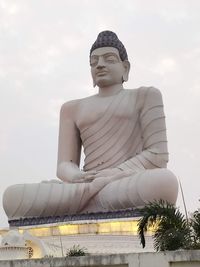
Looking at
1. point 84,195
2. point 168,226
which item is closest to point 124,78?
point 84,195

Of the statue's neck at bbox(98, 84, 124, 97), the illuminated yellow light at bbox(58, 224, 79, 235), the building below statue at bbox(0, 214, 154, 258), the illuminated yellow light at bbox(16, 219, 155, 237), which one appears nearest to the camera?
the building below statue at bbox(0, 214, 154, 258)

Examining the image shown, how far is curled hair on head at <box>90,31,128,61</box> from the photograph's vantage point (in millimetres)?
13203

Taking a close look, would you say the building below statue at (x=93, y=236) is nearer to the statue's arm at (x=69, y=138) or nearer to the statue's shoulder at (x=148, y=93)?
the statue's arm at (x=69, y=138)

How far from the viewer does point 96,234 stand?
1116 centimetres

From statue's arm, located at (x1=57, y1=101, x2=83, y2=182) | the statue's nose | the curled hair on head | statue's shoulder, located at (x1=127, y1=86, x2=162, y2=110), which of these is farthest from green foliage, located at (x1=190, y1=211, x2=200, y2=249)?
the curled hair on head

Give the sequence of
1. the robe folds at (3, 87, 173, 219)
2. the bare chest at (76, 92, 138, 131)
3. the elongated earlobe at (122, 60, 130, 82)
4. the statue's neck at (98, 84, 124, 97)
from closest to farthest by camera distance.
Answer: the robe folds at (3, 87, 173, 219)
the bare chest at (76, 92, 138, 131)
the statue's neck at (98, 84, 124, 97)
the elongated earlobe at (122, 60, 130, 82)

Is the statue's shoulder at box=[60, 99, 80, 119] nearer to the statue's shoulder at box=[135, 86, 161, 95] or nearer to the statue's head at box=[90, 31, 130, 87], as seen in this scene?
the statue's head at box=[90, 31, 130, 87]

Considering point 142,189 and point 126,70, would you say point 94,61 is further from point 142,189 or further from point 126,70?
point 142,189

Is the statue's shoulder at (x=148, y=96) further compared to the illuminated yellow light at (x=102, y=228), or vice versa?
the statue's shoulder at (x=148, y=96)

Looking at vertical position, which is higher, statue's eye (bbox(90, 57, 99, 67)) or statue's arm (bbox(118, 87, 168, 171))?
statue's eye (bbox(90, 57, 99, 67))

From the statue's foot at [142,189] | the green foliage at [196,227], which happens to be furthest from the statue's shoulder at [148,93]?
the green foliage at [196,227]

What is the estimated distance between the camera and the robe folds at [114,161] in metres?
11.8

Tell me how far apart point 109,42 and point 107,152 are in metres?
2.46

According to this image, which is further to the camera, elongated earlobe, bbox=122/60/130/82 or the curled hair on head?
elongated earlobe, bbox=122/60/130/82
